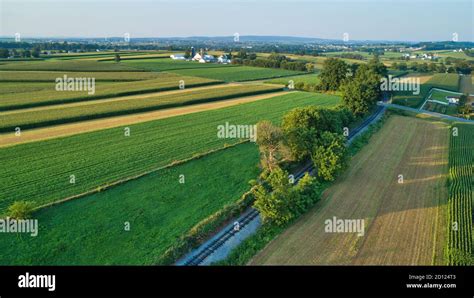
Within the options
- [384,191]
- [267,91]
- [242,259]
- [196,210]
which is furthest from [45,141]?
[267,91]

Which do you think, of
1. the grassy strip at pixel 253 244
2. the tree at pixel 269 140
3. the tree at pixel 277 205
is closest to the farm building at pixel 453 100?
the tree at pixel 269 140

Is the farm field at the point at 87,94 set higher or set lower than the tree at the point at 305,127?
higher

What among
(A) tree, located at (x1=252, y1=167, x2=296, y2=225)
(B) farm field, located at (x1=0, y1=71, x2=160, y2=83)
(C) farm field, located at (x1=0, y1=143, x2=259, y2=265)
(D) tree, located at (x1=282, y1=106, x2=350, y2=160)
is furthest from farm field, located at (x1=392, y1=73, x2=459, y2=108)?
(B) farm field, located at (x1=0, y1=71, x2=160, y2=83)

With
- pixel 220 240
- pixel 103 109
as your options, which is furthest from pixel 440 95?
pixel 220 240

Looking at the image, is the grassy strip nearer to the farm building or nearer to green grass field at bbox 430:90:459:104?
the farm building

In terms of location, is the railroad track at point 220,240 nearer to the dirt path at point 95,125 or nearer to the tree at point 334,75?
the dirt path at point 95,125
